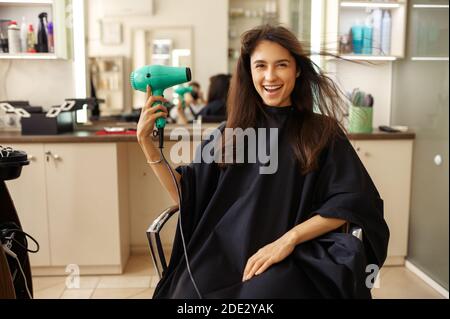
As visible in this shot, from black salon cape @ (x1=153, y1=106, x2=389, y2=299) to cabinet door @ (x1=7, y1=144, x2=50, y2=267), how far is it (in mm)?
1423

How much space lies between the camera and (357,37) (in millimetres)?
2875

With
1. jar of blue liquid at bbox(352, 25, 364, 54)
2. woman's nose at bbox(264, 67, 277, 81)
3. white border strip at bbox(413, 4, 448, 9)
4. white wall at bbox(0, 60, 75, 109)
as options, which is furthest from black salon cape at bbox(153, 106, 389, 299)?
white wall at bbox(0, 60, 75, 109)

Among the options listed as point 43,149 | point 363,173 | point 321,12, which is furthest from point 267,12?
point 363,173

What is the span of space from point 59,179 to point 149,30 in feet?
3.52

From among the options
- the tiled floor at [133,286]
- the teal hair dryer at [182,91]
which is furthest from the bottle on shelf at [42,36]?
the tiled floor at [133,286]

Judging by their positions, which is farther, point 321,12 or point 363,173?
point 321,12

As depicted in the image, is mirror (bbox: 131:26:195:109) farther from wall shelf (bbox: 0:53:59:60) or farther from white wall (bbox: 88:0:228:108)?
wall shelf (bbox: 0:53:59:60)

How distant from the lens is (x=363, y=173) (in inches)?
54.0

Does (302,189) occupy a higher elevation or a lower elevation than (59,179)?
higher

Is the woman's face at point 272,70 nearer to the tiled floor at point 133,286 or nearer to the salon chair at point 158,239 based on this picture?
the salon chair at point 158,239
